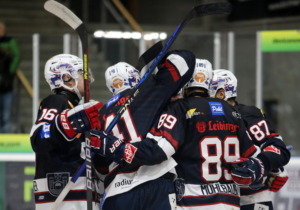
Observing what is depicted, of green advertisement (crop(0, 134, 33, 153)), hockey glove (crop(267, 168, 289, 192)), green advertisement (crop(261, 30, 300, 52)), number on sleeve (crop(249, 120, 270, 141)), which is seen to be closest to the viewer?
number on sleeve (crop(249, 120, 270, 141))

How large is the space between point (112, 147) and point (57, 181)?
2.21ft

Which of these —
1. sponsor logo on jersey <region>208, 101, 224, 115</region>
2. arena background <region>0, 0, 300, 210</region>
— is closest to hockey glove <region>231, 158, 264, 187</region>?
sponsor logo on jersey <region>208, 101, 224, 115</region>

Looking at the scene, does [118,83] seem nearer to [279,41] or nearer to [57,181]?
[57,181]

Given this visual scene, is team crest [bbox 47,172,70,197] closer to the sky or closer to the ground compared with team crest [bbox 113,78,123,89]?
closer to the ground

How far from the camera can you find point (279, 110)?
7250 millimetres

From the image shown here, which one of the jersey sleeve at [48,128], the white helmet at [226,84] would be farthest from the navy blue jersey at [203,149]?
the white helmet at [226,84]

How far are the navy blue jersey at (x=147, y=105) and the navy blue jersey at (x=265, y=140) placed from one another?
56 centimetres

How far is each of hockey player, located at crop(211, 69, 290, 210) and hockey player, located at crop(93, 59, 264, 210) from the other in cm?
21

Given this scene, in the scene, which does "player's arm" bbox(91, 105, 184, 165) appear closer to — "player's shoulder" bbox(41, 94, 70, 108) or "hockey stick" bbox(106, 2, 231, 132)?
"hockey stick" bbox(106, 2, 231, 132)

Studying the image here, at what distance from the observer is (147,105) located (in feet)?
11.2

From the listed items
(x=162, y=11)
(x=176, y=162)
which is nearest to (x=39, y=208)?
(x=176, y=162)

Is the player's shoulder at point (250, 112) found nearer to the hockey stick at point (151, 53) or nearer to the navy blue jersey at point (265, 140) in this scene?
the navy blue jersey at point (265, 140)

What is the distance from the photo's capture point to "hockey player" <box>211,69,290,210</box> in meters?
3.68

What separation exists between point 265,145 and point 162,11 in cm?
690
